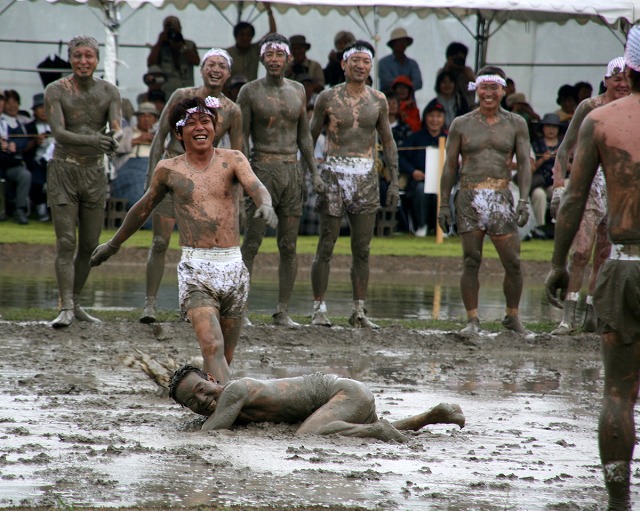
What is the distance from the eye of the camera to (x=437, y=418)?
21.6 ft

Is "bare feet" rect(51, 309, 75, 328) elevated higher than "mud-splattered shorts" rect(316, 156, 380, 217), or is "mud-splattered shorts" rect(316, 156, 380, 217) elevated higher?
"mud-splattered shorts" rect(316, 156, 380, 217)

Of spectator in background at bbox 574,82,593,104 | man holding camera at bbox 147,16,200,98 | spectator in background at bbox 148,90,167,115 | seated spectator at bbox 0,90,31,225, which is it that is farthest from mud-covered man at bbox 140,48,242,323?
spectator in background at bbox 574,82,593,104

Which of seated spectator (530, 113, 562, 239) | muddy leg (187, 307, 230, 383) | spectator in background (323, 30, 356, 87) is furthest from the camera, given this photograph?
spectator in background (323, 30, 356, 87)

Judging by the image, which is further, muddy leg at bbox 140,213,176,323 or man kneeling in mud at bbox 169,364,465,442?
muddy leg at bbox 140,213,176,323

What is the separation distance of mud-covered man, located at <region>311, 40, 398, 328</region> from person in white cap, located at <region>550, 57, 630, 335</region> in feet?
5.63

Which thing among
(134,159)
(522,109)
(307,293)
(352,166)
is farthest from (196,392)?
(522,109)

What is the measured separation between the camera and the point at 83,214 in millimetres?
11070

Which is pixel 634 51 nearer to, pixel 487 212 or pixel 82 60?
pixel 487 212

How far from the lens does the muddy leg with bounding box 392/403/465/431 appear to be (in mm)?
6531

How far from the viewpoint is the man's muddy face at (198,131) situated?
7.47 m

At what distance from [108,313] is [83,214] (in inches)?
45.9

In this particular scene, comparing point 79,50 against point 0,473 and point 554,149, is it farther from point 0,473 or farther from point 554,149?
point 554,149

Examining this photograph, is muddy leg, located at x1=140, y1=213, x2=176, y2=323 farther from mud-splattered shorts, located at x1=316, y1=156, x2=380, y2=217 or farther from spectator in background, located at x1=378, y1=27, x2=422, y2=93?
spectator in background, located at x1=378, y1=27, x2=422, y2=93

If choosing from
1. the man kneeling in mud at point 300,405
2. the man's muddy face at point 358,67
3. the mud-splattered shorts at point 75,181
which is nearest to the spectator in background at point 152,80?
the man's muddy face at point 358,67
